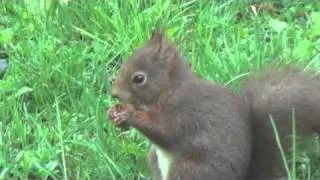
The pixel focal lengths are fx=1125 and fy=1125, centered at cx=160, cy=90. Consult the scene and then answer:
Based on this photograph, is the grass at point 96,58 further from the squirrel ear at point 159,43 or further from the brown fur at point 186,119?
the squirrel ear at point 159,43

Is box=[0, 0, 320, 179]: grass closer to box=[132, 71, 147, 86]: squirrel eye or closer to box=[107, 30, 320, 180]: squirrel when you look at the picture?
box=[107, 30, 320, 180]: squirrel

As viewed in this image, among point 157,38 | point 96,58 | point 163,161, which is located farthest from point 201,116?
point 96,58

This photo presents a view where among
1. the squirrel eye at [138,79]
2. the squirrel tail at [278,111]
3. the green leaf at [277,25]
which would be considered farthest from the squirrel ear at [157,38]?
the green leaf at [277,25]

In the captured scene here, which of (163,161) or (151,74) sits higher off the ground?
(151,74)

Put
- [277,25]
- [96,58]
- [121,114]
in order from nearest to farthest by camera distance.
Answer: [121,114] → [96,58] → [277,25]

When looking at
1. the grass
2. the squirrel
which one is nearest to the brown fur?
the squirrel

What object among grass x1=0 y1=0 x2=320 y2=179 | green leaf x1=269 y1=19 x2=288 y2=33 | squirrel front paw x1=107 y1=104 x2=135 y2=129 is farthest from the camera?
green leaf x1=269 y1=19 x2=288 y2=33

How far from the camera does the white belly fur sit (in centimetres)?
380

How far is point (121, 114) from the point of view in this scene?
12.3 feet

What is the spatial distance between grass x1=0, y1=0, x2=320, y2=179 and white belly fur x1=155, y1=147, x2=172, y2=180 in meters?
0.26

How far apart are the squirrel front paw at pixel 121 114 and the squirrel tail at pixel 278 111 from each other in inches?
16.7

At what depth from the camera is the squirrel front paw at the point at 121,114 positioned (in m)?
3.75

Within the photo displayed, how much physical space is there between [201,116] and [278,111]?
27 centimetres

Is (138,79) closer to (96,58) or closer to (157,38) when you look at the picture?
(157,38)
